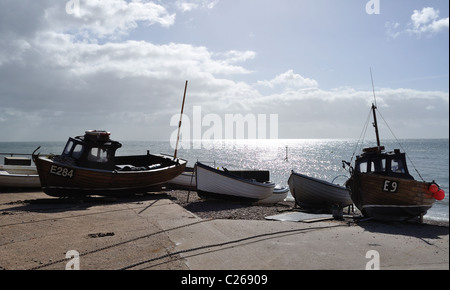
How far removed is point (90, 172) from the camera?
15.2 metres

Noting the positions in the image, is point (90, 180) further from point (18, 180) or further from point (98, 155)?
point (18, 180)

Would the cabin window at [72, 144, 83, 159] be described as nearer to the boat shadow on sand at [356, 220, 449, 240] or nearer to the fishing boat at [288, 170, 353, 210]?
the fishing boat at [288, 170, 353, 210]

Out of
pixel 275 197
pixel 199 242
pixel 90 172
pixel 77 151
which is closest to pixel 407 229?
pixel 199 242

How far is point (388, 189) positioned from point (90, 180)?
12.9m

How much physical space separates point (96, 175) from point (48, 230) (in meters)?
6.68

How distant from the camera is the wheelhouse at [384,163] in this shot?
42.3 ft

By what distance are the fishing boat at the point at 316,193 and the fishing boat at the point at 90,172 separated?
772 cm

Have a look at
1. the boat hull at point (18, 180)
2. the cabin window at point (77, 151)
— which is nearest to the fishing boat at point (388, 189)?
the cabin window at point (77, 151)

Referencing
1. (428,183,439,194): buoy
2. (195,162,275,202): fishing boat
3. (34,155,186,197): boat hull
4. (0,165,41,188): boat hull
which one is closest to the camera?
(428,183,439,194): buoy

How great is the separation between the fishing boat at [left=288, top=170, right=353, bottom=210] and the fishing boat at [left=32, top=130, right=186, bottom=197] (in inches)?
304

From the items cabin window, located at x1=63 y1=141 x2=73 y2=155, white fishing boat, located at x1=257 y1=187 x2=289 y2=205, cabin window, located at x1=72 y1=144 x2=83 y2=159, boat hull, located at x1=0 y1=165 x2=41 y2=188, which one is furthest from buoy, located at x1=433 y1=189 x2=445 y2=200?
boat hull, located at x1=0 y1=165 x2=41 y2=188

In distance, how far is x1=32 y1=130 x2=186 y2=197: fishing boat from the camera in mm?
14633
